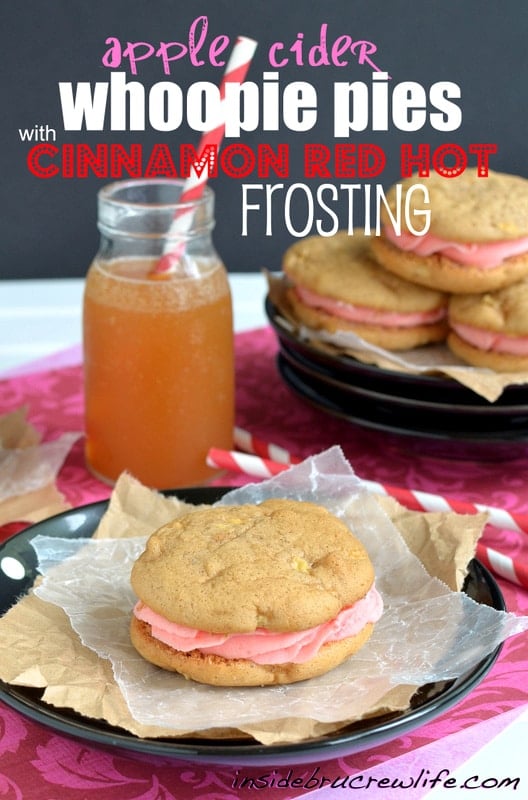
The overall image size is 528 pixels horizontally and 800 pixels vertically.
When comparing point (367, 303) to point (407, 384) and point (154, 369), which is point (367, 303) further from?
point (154, 369)

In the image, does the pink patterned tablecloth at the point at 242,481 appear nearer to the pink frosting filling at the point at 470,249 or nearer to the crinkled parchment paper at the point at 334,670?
the crinkled parchment paper at the point at 334,670

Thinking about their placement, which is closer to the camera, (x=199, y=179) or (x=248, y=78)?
(x=199, y=179)

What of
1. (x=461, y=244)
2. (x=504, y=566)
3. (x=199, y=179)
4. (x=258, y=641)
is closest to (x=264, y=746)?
(x=258, y=641)

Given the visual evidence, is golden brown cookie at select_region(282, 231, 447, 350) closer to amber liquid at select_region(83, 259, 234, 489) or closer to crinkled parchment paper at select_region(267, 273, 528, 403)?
crinkled parchment paper at select_region(267, 273, 528, 403)

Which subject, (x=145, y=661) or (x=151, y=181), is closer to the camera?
(x=145, y=661)

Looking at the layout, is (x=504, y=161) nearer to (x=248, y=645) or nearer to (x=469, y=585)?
(x=469, y=585)

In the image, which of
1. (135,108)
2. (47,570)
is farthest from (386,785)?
(135,108)

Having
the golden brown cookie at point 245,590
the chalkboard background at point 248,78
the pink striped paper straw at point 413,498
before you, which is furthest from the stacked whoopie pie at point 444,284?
the chalkboard background at point 248,78
